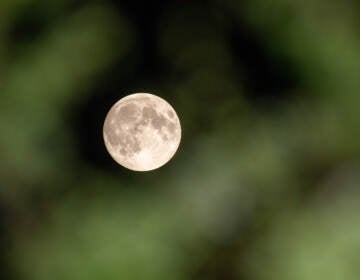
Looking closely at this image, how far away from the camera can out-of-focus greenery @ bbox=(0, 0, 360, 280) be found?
99 cm

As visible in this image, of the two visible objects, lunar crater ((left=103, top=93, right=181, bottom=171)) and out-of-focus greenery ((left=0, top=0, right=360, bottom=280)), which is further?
lunar crater ((left=103, top=93, right=181, bottom=171))

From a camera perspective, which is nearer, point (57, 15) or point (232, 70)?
point (57, 15)

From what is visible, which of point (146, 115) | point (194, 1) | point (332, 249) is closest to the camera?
point (332, 249)

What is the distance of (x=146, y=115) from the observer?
1.26 metres

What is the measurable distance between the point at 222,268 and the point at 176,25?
2.30ft

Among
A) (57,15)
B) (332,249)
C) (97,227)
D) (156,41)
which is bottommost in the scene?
(332,249)

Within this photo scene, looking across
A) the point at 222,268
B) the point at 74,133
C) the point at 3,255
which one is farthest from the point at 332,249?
the point at 3,255

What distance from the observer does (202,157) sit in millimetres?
1251

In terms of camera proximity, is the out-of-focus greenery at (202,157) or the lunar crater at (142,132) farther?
the lunar crater at (142,132)

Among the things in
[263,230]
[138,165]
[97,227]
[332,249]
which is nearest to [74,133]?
[138,165]

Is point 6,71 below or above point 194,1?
A: below

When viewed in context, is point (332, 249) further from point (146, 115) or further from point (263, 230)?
point (146, 115)

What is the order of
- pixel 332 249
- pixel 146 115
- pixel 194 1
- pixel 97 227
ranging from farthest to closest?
pixel 194 1, pixel 146 115, pixel 97 227, pixel 332 249

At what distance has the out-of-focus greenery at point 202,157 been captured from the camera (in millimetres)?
992
